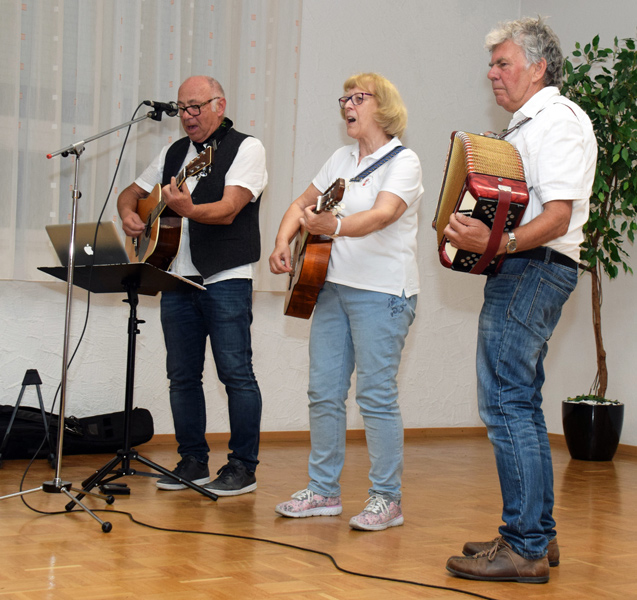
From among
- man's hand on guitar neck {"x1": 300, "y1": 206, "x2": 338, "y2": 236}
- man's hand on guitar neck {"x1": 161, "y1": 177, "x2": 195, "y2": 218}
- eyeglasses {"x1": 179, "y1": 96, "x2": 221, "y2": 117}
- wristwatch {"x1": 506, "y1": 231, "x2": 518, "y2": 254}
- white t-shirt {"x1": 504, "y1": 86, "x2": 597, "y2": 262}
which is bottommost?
wristwatch {"x1": 506, "y1": 231, "x2": 518, "y2": 254}

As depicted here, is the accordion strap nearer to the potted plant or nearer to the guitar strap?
the guitar strap

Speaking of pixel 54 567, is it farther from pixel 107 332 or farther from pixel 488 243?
pixel 107 332

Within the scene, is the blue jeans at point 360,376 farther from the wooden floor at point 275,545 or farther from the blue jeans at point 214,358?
the blue jeans at point 214,358

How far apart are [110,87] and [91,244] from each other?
1.56m

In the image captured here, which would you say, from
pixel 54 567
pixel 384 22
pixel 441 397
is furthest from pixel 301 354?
pixel 54 567

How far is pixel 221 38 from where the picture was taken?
426 centimetres

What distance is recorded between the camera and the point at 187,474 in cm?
302

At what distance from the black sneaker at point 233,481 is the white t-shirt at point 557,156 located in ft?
4.80

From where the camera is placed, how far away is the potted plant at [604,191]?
411 centimetres

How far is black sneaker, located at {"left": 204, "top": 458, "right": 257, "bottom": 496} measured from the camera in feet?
9.52

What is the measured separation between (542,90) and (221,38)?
2.60 metres

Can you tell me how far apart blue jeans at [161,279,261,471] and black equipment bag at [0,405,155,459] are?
22.5 inches

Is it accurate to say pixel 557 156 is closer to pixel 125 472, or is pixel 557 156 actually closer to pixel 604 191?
pixel 125 472

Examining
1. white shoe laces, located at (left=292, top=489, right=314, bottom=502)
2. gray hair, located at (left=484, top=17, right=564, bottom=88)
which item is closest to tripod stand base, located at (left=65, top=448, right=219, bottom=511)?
white shoe laces, located at (left=292, top=489, right=314, bottom=502)
